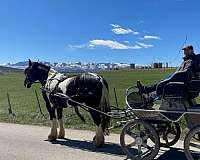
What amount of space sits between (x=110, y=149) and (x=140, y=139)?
1475 mm

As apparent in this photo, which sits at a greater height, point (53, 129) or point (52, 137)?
point (53, 129)

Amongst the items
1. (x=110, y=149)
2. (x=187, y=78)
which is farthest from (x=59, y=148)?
(x=187, y=78)

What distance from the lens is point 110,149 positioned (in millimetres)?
8766

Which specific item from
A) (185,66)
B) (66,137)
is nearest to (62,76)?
(66,137)

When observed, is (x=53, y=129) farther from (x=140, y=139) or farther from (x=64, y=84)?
(x=140, y=139)

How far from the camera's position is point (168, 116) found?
718 cm

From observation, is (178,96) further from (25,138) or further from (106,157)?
(25,138)

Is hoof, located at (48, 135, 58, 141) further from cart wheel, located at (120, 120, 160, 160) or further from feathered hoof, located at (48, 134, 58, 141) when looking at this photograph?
cart wheel, located at (120, 120, 160, 160)

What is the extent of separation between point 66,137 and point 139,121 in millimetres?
3659

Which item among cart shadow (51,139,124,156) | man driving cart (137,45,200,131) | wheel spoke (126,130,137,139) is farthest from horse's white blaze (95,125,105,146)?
man driving cart (137,45,200,131)

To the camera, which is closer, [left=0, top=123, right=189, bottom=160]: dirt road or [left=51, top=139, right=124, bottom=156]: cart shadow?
[left=0, top=123, right=189, bottom=160]: dirt road

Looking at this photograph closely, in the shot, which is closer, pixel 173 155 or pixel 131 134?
pixel 131 134

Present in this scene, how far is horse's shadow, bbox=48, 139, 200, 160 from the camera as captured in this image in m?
7.85

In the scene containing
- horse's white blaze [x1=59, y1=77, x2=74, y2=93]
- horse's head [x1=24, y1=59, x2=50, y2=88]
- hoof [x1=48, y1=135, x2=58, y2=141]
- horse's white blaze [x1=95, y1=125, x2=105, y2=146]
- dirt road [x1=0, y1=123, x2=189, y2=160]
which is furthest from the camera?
horse's head [x1=24, y1=59, x2=50, y2=88]
